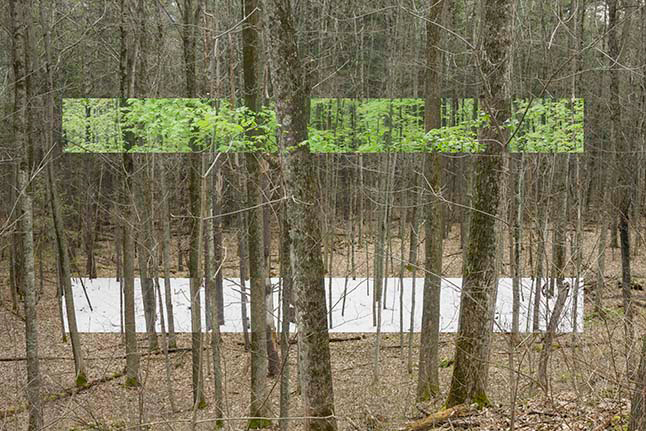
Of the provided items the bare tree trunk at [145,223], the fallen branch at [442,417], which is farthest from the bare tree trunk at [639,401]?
the bare tree trunk at [145,223]

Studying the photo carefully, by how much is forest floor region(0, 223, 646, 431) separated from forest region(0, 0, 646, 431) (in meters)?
0.08

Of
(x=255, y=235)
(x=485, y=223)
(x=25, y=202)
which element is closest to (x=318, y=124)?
(x=255, y=235)

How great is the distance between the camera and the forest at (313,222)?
746 centimetres

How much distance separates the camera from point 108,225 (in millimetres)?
31656

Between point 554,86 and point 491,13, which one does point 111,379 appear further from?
point 554,86

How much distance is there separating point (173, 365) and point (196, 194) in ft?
16.7

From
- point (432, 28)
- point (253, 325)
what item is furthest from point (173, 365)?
point (432, 28)

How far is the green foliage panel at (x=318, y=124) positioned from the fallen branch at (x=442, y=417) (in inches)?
124

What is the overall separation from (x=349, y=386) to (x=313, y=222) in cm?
717

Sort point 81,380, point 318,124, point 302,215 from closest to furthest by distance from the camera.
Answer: point 302,215 → point 81,380 → point 318,124

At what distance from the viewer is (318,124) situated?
857 inches

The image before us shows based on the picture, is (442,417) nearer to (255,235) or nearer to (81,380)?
(255,235)

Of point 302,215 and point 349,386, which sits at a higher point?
point 302,215

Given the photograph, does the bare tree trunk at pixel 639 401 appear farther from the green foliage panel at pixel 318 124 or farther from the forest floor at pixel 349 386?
the green foliage panel at pixel 318 124
